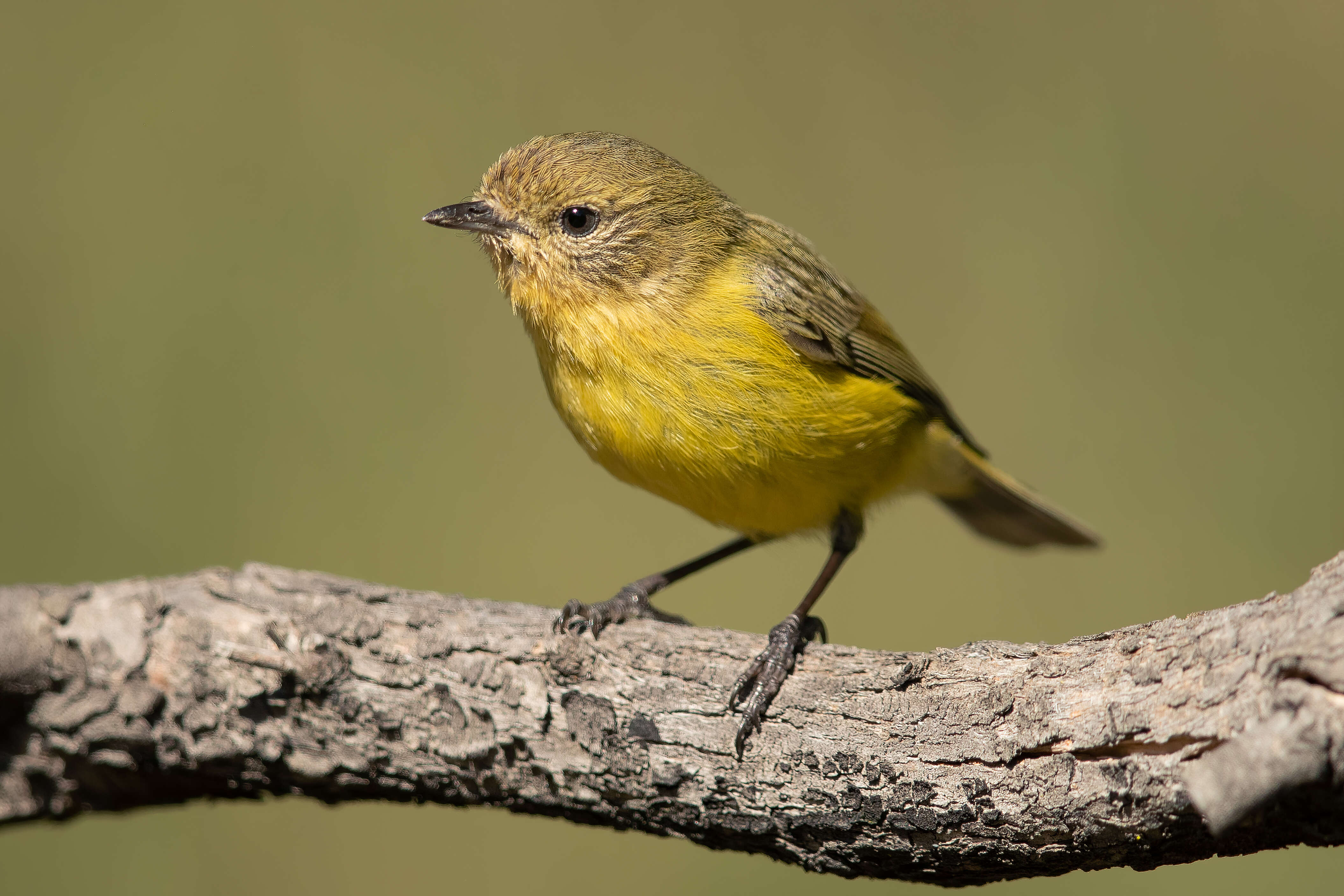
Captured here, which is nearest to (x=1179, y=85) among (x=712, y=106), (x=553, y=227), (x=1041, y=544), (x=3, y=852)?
(x=712, y=106)

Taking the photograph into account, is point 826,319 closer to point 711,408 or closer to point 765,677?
point 711,408

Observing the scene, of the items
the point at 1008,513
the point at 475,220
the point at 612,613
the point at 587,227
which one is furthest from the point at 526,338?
the point at 1008,513

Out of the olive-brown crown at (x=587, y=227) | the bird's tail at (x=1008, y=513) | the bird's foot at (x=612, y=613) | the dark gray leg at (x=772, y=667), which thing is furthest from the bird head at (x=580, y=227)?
the bird's tail at (x=1008, y=513)

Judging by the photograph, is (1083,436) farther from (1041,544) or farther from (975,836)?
(975,836)

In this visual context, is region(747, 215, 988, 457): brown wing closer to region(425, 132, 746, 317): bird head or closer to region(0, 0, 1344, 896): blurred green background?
region(425, 132, 746, 317): bird head

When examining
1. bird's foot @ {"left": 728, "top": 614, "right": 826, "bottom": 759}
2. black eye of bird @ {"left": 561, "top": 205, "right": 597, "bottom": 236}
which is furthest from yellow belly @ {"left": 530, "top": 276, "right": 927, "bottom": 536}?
bird's foot @ {"left": 728, "top": 614, "right": 826, "bottom": 759}

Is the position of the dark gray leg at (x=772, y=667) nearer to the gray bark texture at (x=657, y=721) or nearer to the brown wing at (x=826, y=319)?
the gray bark texture at (x=657, y=721)
